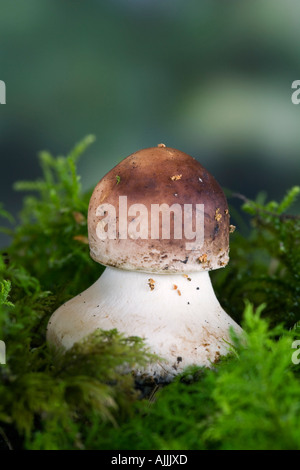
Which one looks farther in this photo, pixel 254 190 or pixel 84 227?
pixel 254 190

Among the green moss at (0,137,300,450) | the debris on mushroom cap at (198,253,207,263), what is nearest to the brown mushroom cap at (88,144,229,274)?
the debris on mushroom cap at (198,253,207,263)

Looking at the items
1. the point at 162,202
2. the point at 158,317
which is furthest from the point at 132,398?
the point at 162,202

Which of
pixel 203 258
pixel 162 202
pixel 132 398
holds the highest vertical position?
pixel 162 202

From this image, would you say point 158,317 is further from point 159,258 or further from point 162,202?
point 162,202

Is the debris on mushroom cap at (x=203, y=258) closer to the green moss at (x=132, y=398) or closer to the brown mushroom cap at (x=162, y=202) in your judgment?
the brown mushroom cap at (x=162, y=202)
